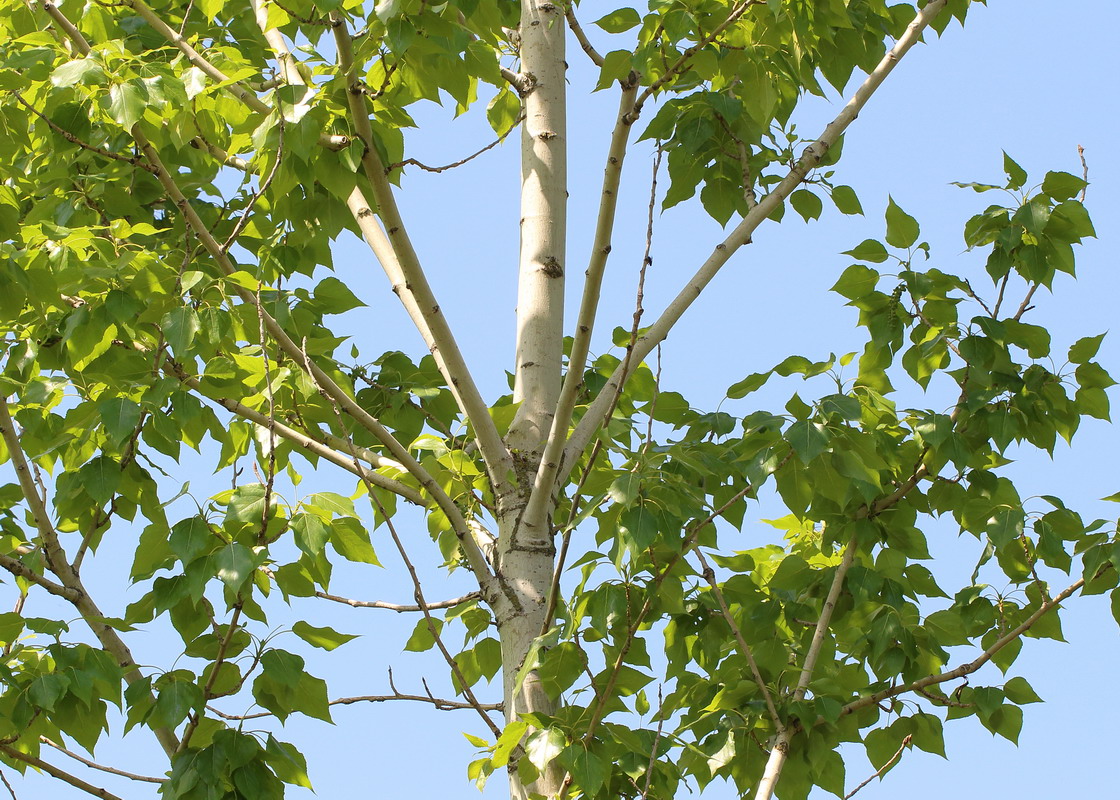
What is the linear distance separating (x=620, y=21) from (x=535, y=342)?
0.98 m

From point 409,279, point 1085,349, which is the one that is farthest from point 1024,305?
point 409,279

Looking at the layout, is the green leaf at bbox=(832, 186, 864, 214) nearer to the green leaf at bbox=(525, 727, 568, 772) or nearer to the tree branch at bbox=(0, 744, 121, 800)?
the green leaf at bbox=(525, 727, 568, 772)

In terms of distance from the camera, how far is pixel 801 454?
267 centimetres

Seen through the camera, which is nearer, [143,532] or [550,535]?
[143,532]

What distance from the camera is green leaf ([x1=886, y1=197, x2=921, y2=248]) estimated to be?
126 inches

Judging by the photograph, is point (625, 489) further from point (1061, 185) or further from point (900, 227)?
point (1061, 185)

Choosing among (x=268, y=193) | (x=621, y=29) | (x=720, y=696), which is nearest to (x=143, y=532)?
A: (x=268, y=193)

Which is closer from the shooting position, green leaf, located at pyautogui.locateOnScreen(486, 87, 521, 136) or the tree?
the tree

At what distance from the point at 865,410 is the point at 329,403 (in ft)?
5.02

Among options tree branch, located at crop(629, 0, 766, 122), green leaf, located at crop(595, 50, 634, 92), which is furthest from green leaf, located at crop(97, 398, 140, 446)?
green leaf, located at crop(595, 50, 634, 92)

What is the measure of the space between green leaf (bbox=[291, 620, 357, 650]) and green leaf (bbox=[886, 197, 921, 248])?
6.32 ft

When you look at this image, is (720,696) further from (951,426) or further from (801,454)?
(951,426)

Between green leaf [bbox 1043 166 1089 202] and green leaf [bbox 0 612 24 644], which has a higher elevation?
green leaf [bbox 1043 166 1089 202]

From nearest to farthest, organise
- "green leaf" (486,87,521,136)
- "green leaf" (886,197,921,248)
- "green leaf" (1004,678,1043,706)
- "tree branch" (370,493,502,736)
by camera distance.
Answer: "tree branch" (370,493,502,736), "green leaf" (1004,678,1043,706), "green leaf" (886,197,921,248), "green leaf" (486,87,521,136)
